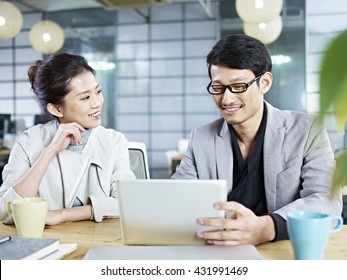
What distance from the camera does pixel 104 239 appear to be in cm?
113

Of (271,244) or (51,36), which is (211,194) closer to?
Answer: (271,244)

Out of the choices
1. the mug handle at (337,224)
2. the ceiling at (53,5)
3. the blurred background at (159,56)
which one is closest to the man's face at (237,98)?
the mug handle at (337,224)

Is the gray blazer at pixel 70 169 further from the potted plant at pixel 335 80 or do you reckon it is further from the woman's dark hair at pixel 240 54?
the potted plant at pixel 335 80

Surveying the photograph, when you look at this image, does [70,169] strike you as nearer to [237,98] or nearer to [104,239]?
[104,239]

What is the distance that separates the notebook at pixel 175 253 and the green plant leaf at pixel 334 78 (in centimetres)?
65

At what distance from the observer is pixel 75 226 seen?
130 cm

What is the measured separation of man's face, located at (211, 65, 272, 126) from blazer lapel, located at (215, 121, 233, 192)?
0.24 feet

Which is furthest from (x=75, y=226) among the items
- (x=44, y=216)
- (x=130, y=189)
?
(x=130, y=189)

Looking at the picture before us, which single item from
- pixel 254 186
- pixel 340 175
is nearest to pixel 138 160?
pixel 254 186

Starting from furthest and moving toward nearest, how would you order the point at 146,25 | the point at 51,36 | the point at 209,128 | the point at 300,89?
the point at 146,25
the point at 300,89
the point at 51,36
the point at 209,128

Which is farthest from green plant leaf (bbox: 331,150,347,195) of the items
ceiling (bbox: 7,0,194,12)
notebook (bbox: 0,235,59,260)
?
ceiling (bbox: 7,0,194,12)

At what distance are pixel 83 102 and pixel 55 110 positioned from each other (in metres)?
0.15

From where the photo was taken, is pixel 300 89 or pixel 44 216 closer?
pixel 44 216

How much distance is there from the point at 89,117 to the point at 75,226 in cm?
55
